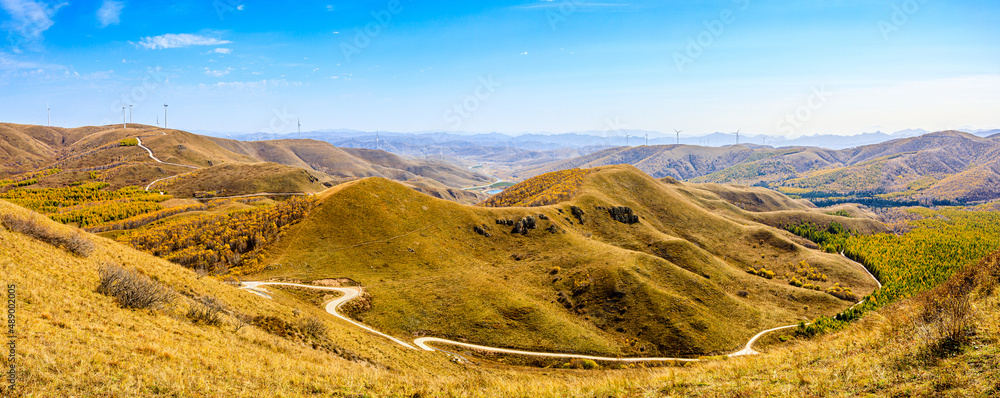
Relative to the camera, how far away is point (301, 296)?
7200 centimetres

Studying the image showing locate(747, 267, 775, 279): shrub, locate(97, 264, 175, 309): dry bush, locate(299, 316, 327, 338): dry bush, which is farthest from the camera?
locate(747, 267, 775, 279): shrub

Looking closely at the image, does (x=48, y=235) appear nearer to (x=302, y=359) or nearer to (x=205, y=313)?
(x=205, y=313)

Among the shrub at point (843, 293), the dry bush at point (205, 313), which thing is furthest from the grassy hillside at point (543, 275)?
the dry bush at point (205, 313)

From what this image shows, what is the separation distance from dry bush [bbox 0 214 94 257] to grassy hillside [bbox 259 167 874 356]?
138ft

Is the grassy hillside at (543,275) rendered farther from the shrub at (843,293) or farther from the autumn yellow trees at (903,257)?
the autumn yellow trees at (903,257)

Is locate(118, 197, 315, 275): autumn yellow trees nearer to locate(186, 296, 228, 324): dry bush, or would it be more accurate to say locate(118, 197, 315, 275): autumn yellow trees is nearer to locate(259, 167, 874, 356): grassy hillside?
locate(259, 167, 874, 356): grassy hillside

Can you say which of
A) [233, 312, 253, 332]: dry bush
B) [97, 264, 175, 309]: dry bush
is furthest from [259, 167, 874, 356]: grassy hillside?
[97, 264, 175, 309]: dry bush

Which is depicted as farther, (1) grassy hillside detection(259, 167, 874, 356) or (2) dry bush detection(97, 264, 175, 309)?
(1) grassy hillside detection(259, 167, 874, 356)

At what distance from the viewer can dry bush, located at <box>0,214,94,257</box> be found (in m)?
31.2

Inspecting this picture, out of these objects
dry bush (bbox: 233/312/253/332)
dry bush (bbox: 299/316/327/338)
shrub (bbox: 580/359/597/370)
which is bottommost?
shrub (bbox: 580/359/597/370)

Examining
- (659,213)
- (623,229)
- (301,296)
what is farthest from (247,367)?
(659,213)

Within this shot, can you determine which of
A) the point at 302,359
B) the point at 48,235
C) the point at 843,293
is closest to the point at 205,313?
the point at 302,359

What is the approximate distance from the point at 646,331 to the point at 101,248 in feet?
267

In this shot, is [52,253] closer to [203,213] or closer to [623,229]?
[203,213]
